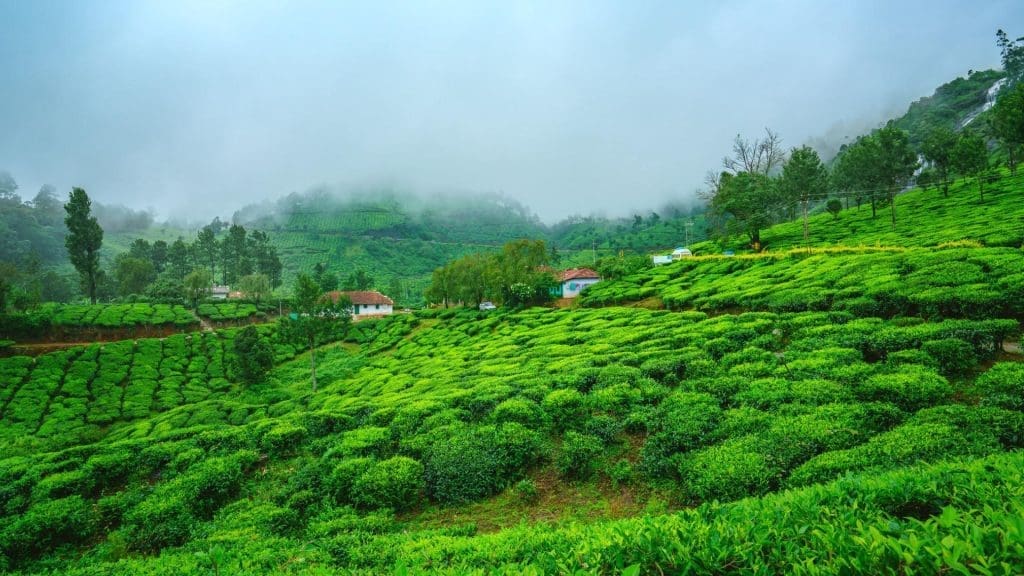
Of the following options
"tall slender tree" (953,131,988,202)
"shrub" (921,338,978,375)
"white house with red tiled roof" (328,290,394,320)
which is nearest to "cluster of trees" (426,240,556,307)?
"white house with red tiled roof" (328,290,394,320)

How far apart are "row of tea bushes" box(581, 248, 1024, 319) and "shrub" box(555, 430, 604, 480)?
10.3m

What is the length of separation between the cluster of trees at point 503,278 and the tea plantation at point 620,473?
22.9 m

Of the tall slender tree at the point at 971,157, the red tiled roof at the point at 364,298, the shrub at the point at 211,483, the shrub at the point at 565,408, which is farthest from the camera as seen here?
the red tiled roof at the point at 364,298

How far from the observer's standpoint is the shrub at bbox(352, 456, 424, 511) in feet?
28.7

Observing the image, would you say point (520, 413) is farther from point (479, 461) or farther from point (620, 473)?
point (620, 473)

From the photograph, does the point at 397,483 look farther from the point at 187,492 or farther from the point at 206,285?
the point at 206,285

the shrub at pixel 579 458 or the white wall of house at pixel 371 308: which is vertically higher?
the shrub at pixel 579 458

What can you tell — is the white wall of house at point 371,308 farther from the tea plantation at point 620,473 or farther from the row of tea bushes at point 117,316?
the tea plantation at point 620,473

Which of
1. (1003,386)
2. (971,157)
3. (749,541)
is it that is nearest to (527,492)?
(749,541)

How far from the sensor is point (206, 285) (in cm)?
6256

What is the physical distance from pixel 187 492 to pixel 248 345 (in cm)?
2514

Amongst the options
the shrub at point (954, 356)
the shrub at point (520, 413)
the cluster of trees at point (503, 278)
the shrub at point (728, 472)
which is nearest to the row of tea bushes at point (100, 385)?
the cluster of trees at point (503, 278)

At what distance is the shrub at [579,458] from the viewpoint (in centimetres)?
859

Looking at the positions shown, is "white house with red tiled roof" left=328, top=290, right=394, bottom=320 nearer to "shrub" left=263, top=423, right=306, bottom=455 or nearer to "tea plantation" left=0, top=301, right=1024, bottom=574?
"tea plantation" left=0, top=301, right=1024, bottom=574
